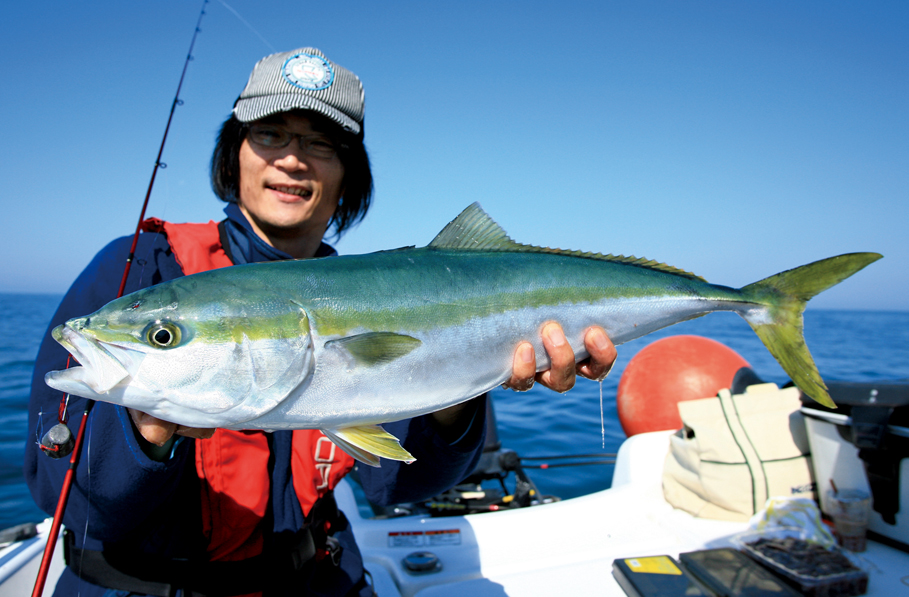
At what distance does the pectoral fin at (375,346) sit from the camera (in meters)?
1.64

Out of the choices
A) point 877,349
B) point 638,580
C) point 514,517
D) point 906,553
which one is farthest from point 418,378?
point 877,349

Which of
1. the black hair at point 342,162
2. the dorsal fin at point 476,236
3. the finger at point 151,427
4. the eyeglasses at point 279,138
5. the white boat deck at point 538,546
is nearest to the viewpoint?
the finger at point 151,427

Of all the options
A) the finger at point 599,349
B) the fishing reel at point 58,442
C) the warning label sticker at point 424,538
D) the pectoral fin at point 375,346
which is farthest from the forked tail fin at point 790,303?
the fishing reel at point 58,442

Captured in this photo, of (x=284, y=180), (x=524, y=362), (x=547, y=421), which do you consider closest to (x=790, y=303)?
(x=524, y=362)

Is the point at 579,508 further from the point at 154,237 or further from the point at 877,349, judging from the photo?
the point at 877,349

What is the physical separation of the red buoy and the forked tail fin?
3.23 meters

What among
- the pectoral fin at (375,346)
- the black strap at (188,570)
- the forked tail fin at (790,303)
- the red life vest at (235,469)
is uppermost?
the forked tail fin at (790,303)

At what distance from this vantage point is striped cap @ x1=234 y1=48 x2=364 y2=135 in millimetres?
2541

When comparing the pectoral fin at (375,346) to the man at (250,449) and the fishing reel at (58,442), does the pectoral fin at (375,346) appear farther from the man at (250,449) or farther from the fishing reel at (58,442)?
the fishing reel at (58,442)

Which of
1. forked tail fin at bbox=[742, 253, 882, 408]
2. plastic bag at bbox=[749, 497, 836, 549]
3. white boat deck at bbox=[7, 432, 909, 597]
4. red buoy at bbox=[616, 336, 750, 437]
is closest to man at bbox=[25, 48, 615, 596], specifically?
forked tail fin at bbox=[742, 253, 882, 408]

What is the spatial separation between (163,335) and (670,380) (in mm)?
5328

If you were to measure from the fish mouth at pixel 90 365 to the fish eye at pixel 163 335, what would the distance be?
63mm

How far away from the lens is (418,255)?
193 cm

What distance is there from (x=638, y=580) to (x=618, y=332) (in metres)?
1.90
